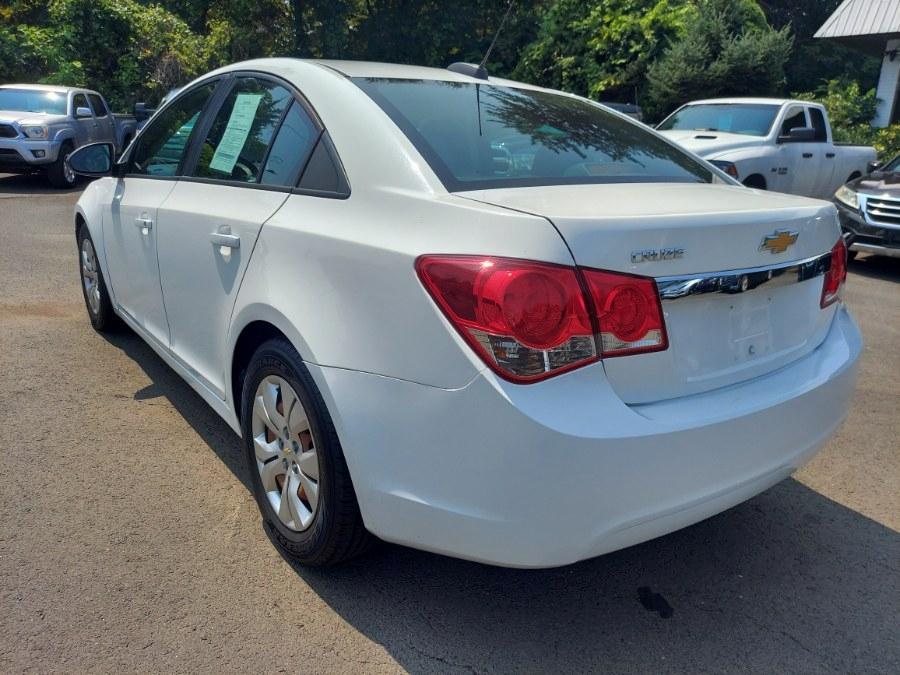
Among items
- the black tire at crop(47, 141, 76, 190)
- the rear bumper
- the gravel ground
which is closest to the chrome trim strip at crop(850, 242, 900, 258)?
the gravel ground

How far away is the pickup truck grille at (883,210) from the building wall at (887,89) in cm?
1273

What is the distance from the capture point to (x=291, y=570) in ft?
8.87

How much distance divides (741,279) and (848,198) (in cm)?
753

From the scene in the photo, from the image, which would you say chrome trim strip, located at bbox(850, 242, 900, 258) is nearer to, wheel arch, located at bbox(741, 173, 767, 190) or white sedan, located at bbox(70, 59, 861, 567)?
wheel arch, located at bbox(741, 173, 767, 190)

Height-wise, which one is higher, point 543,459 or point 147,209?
point 147,209

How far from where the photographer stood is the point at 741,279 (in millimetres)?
2283

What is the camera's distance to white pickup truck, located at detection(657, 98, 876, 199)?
9227 millimetres

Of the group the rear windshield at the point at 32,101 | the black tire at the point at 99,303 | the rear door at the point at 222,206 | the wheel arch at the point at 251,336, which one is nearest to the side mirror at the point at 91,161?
the black tire at the point at 99,303

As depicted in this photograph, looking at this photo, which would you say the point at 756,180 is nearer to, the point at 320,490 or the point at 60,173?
the point at 320,490

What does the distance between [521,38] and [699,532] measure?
22.2m

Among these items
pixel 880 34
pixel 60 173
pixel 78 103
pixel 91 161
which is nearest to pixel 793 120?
pixel 91 161

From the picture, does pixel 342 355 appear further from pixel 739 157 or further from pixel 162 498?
pixel 739 157

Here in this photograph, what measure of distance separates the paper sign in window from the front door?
0.35m

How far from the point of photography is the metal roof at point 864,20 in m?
17.9
